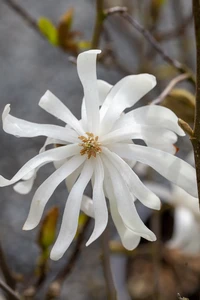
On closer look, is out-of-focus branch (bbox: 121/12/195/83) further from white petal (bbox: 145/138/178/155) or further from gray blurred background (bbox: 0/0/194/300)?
gray blurred background (bbox: 0/0/194/300)

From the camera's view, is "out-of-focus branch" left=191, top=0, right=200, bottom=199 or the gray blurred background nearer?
"out-of-focus branch" left=191, top=0, right=200, bottom=199

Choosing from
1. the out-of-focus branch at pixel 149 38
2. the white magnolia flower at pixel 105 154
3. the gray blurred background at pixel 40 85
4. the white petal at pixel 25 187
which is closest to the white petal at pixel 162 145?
the white magnolia flower at pixel 105 154

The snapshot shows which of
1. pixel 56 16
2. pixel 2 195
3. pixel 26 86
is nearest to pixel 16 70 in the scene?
pixel 26 86

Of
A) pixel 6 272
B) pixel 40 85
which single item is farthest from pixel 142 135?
pixel 40 85

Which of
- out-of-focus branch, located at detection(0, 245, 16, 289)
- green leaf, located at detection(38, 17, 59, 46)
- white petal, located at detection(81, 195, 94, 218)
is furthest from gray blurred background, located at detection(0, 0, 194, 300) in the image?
white petal, located at detection(81, 195, 94, 218)

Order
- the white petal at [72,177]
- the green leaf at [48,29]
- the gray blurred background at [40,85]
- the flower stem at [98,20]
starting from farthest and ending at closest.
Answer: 1. the gray blurred background at [40,85]
2. the green leaf at [48,29]
3. the flower stem at [98,20]
4. the white petal at [72,177]

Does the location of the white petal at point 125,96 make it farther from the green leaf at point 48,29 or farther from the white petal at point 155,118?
the green leaf at point 48,29
